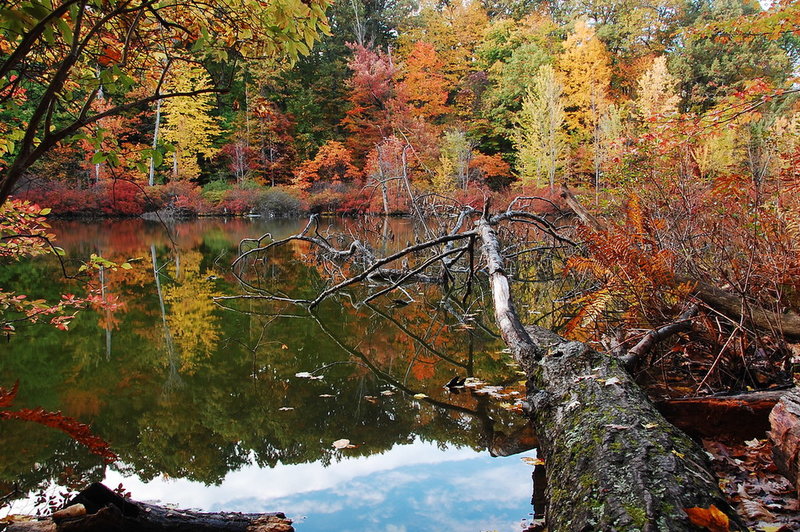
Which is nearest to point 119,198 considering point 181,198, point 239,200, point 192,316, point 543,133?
point 181,198

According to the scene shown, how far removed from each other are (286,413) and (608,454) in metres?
2.42

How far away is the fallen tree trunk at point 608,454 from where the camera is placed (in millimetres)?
1482

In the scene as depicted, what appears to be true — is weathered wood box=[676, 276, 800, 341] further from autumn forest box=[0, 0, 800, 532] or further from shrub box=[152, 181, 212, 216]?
shrub box=[152, 181, 212, 216]

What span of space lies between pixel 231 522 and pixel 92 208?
27380 millimetres

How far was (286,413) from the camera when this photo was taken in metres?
3.58

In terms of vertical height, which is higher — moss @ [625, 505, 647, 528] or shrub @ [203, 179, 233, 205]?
shrub @ [203, 179, 233, 205]

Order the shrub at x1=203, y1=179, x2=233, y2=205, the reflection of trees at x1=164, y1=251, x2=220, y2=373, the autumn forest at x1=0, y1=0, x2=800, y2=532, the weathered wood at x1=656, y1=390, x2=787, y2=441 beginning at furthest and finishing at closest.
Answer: the shrub at x1=203, y1=179, x2=233, y2=205
the reflection of trees at x1=164, y1=251, x2=220, y2=373
the weathered wood at x1=656, y1=390, x2=787, y2=441
the autumn forest at x1=0, y1=0, x2=800, y2=532

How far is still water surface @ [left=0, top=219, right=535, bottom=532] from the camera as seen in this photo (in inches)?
104

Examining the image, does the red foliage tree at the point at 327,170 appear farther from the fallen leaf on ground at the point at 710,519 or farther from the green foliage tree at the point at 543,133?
the fallen leaf on ground at the point at 710,519

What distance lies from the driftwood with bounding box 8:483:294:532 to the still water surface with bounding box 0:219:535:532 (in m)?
0.43

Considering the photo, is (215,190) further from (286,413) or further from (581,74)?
(286,413)

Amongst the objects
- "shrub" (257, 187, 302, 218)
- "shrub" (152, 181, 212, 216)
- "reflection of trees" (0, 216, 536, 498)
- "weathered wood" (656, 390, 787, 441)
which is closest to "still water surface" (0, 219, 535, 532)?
"reflection of trees" (0, 216, 536, 498)

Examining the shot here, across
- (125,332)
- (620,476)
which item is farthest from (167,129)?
(620,476)

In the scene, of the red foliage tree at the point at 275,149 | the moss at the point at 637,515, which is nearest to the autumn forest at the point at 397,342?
the moss at the point at 637,515
